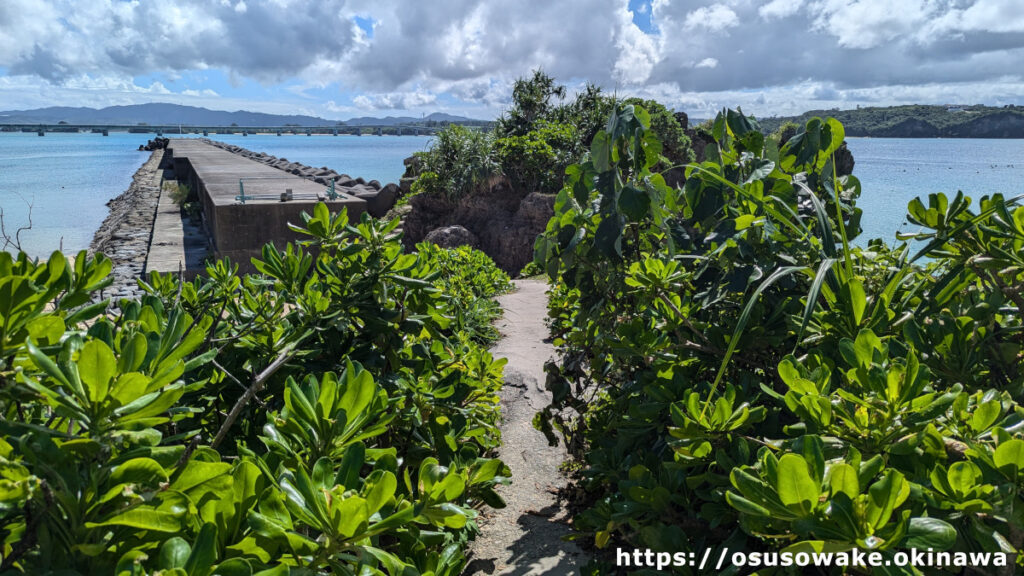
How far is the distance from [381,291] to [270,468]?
2.78 ft

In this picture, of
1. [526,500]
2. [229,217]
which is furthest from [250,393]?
[229,217]

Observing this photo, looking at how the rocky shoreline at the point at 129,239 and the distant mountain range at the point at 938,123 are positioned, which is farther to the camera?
the distant mountain range at the point at 938,123

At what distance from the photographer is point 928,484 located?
1063mm

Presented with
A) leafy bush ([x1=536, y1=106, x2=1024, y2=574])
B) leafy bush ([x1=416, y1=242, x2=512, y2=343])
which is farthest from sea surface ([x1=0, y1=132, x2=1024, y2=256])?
→ leafy bush ([x1=416, y1=242, x2=512, y2=343])

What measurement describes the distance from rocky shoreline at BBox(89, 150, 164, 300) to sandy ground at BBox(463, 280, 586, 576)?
448 centimetres

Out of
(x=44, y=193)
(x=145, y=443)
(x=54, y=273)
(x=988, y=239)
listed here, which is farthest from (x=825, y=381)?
(x=44, y=193)

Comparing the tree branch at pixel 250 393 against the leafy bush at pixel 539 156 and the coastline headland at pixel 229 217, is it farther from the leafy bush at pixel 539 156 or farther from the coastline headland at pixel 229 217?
the leafy bush at pixel 539 156

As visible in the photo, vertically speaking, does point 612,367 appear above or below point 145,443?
below

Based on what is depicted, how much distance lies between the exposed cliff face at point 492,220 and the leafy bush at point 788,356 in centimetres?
1005

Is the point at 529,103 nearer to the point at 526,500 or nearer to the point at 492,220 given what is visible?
the point at 492,220

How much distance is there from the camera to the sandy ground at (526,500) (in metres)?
2.56

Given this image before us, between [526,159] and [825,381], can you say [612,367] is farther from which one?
[526,159]

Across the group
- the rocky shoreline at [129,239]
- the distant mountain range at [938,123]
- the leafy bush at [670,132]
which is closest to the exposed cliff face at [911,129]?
the distant mountain range at [938,123]

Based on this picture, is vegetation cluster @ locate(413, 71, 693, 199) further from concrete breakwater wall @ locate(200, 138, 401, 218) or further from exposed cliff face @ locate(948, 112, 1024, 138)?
exposed cliff face @ locate(948, 112, 1024, 138)
